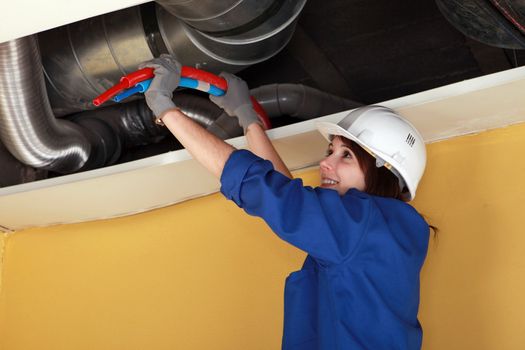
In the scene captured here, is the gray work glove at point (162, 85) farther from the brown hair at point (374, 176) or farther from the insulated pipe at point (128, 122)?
the insulated pipe at point (128, 122)

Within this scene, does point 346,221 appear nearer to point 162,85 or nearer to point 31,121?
point 162,85

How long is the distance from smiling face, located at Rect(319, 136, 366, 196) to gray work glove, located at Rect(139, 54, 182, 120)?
1.48ft

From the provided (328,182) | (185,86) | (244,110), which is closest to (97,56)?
(185,86)

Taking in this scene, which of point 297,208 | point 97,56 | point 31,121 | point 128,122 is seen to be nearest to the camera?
point 297,208

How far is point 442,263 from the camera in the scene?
6.60 ft

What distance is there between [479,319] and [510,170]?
0.47 meters

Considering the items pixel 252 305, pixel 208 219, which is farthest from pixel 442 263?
pixel 208 219

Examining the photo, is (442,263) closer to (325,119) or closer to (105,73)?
(325,119)

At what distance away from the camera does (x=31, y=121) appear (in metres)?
2.31

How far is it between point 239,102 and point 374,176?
0.50 m

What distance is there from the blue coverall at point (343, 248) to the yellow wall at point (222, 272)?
1.34ft

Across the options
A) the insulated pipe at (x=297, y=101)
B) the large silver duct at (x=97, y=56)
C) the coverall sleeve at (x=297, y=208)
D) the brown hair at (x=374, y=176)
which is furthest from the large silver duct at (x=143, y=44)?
the coverall sleeve at (x=297, y=208)

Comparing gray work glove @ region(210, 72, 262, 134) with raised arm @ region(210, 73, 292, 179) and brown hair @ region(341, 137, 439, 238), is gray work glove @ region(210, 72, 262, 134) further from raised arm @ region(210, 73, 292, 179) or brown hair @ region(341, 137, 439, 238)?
brown hair @ region(341, 137, 439, 238)

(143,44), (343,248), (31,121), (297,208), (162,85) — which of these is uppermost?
(143,44)
